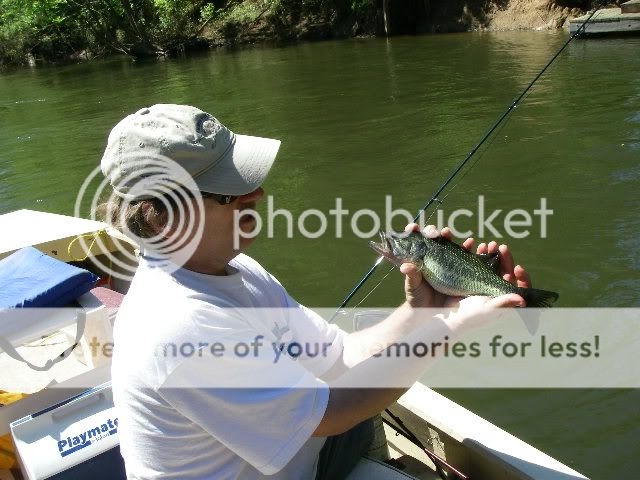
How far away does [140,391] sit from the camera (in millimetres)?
1950

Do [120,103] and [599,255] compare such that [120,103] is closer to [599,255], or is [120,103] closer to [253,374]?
[599,255]

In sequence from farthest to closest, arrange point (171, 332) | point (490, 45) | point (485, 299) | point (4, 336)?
1. point (490, 45)
2. point (4, 336)
3. point (485, 299)
4. point (171, 332)

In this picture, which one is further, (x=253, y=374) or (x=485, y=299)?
(x=485, y=299)

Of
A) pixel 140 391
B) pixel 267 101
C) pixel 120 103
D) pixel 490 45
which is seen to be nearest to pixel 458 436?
pixel 140 391

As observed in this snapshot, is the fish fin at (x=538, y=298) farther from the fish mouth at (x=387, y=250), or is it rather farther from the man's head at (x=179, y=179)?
the man's head at (x=179, y=179)

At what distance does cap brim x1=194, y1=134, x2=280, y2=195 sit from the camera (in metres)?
2.06

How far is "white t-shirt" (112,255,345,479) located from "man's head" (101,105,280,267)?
115 millimetres

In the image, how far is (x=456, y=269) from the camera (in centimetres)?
291

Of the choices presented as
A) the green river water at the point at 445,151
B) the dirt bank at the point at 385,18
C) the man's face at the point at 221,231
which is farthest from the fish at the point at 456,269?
the dirt bank at the point at 385,18

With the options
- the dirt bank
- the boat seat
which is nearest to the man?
the boat seat

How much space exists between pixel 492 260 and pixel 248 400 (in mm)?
1453

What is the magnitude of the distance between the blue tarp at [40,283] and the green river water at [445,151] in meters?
3.17

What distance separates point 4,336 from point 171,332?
4.81 ft

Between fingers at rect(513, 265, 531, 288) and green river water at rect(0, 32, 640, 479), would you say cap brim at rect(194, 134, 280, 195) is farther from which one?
green river water at rect(0, 32, 640, 479)
